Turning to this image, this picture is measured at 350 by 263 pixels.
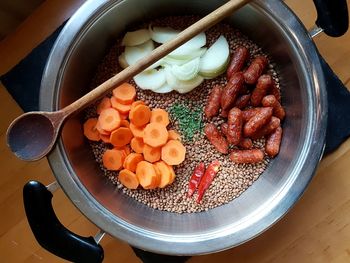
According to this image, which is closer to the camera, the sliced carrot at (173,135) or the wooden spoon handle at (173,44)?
the wooden spoon handle at (173,44)

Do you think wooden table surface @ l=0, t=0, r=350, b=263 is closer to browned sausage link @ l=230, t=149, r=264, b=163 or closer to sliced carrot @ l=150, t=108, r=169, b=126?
browned sausage link @ l=230, t=149, r=264, b=163

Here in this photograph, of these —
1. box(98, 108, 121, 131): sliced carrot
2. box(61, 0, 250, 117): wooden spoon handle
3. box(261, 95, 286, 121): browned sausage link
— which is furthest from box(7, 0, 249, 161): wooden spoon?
box(261, 95, 286, 121): browned sausage link

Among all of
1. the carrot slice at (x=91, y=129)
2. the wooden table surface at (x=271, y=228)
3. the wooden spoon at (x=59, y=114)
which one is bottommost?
the wooden table surface at (x=271, y=228)

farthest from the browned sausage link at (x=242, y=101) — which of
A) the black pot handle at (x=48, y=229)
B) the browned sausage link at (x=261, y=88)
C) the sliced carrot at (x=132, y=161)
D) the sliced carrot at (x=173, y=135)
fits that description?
the black pot handle at (x=48, y=229)

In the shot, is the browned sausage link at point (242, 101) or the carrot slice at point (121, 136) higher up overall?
the carrot slice at point (121, 136)

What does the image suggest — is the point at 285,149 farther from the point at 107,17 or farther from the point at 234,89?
the point at 107,17

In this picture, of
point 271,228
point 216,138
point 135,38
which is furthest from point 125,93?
point 271,228

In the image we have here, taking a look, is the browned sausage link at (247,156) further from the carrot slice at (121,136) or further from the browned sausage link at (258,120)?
the carrot slice at (121,136)

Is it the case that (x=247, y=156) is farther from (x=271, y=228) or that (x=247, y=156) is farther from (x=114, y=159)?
(x=114, y=159)

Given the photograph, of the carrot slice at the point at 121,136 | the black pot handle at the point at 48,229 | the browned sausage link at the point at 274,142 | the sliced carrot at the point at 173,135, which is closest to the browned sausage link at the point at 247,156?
the browned sausage link at the point at 274,142
